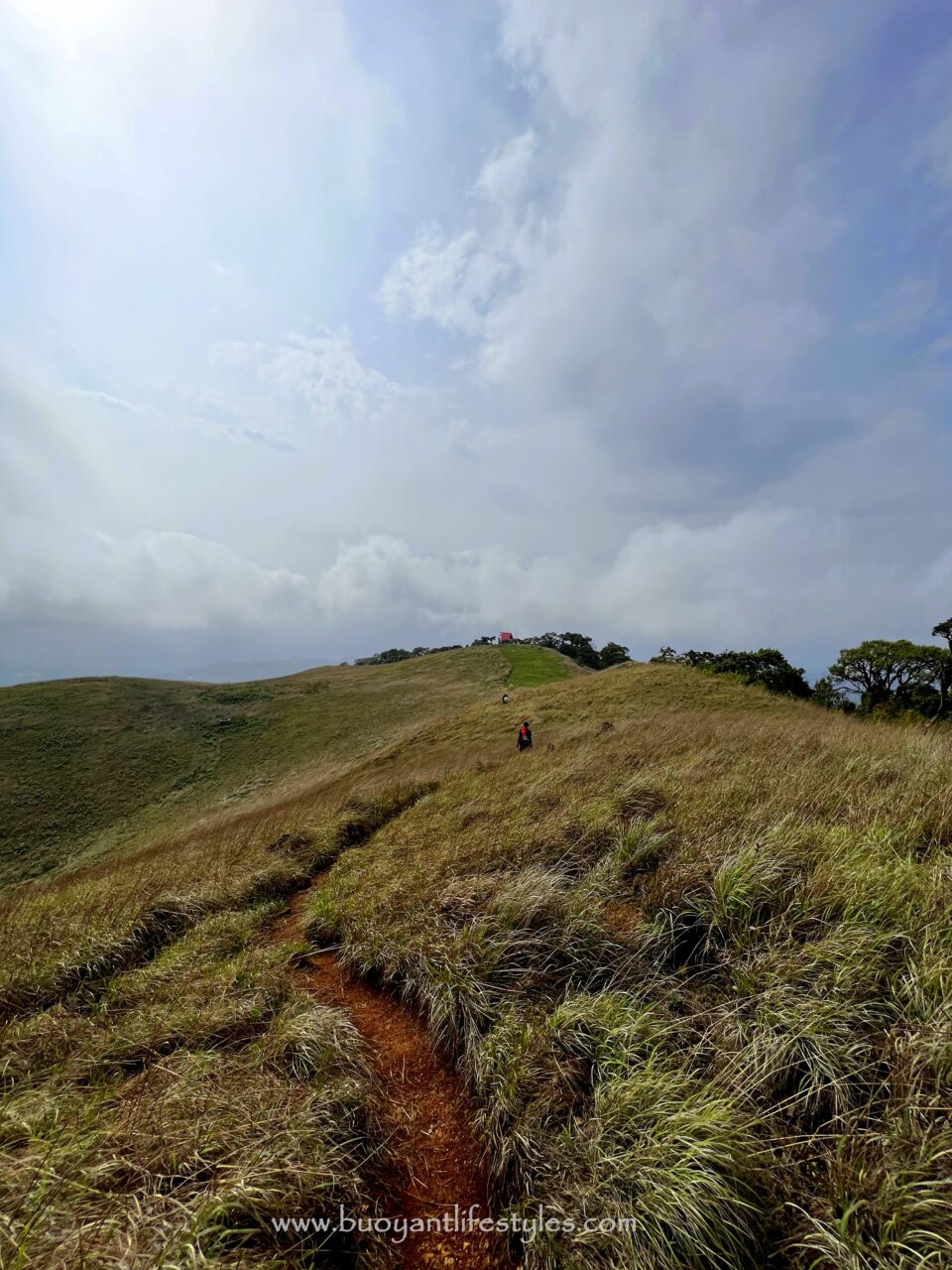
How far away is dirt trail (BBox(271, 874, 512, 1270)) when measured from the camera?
2807 millimetres

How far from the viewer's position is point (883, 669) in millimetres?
29000

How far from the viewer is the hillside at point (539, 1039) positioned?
247 cm

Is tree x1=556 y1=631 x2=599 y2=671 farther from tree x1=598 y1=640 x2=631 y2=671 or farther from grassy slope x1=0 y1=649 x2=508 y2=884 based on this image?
grassy slope x1=0 y1=649 x2=508 y2=884

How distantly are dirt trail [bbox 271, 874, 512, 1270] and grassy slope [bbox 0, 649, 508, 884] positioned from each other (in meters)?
25.2

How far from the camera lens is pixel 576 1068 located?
135 inches

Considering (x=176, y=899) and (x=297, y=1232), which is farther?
(x=176, y=899)

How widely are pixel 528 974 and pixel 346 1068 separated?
1721 millimetres

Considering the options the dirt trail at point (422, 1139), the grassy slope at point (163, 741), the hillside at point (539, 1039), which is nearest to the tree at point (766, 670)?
the grassy slope at point (163, 741)

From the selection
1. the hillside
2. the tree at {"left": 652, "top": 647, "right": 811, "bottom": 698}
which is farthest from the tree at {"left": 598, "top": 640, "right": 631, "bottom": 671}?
the hillside

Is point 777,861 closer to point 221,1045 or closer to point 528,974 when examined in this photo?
point 528,974

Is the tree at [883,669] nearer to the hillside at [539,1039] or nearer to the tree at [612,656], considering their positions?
the hillside at [539,1039]

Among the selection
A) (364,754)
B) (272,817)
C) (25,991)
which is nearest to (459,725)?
(364,754)

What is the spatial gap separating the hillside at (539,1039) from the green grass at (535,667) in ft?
116

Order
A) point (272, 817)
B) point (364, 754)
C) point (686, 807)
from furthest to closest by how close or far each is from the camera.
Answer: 1. point (364, 754)
2. point (272, 817)
3. point (686, 807)
